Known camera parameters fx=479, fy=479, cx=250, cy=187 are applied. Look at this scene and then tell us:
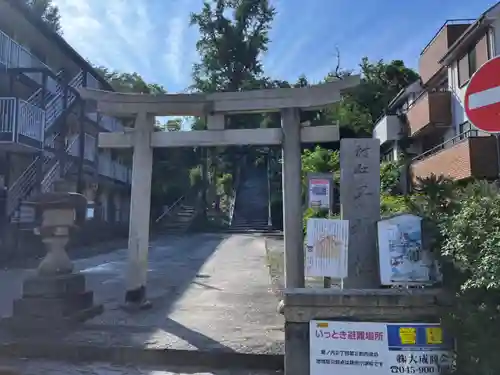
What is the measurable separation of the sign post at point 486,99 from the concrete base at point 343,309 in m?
1.42

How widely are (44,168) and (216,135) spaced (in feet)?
43.4

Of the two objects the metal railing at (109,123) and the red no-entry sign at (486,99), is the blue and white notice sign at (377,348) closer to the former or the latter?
the red no-entry sign at (486,99)

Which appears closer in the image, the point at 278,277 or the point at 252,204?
the point at 278,277

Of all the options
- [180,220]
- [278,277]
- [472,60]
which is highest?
[472,60]

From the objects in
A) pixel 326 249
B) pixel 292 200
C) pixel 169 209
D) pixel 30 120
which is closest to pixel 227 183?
pixel 169 209

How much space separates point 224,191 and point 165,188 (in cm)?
1167

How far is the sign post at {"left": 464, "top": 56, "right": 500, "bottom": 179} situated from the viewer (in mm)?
3416

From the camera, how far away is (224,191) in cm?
4597

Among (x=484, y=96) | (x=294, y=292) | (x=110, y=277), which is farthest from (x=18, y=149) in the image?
(x=484, y=96)

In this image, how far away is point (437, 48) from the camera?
69.5ft

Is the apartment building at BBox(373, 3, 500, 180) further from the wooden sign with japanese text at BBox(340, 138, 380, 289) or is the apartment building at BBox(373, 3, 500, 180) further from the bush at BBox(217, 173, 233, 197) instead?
the bush at BBox(217, 173, 233, 197)

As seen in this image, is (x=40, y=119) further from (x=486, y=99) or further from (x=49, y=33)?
(x=486, y=99)

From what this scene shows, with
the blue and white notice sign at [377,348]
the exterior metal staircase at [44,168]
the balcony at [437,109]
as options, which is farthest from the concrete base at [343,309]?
the balcony at [437,109]

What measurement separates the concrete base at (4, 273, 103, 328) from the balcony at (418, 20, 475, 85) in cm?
1798
